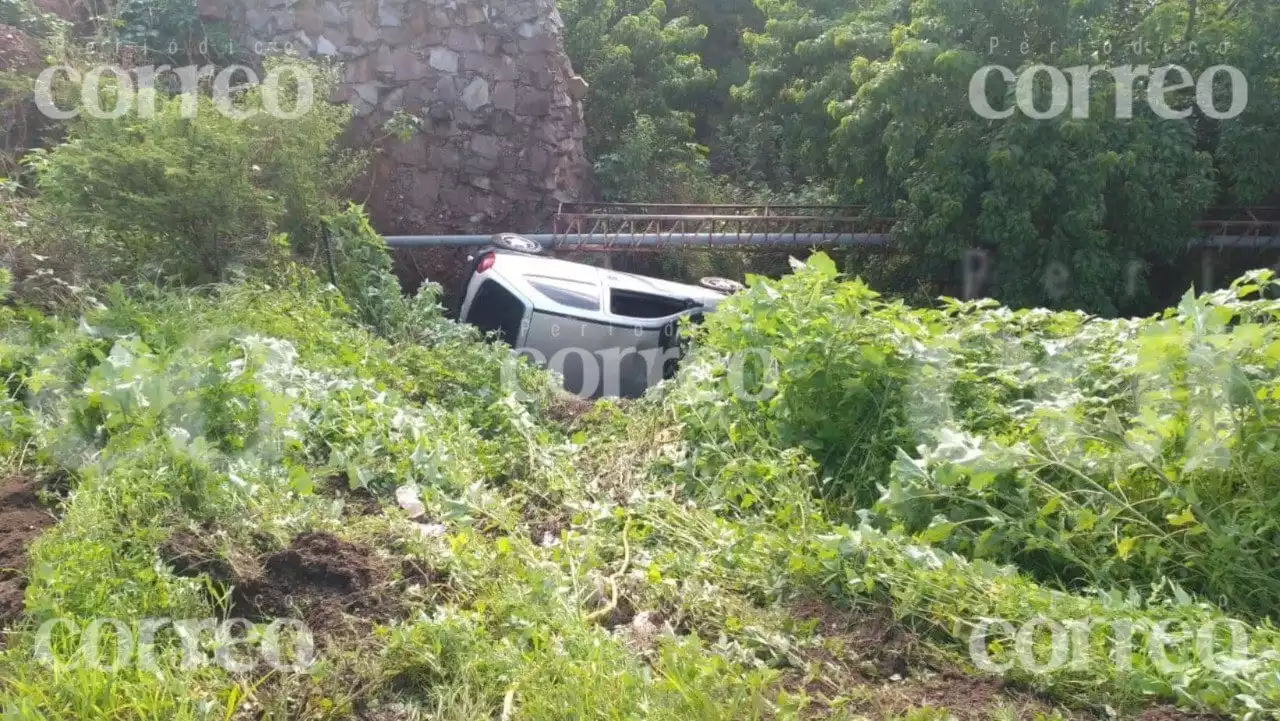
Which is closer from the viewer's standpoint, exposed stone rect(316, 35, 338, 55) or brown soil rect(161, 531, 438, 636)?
brown soil rect(161, 531, 438, 636)

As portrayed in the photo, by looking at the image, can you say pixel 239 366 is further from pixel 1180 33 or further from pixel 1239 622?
pixel 1180 33

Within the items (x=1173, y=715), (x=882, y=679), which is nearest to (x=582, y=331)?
(x=882, y=679)

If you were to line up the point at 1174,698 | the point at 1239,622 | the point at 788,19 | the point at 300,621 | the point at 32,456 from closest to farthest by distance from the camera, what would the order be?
the point at 1174,698 → the point at 1239,622 → the point at 300,621 → the point at 32,456 → the point at 788,19

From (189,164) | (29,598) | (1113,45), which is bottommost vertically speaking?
(29,598)

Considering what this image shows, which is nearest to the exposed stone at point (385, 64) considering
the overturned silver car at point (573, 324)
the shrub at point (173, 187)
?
the shrub at point (173, 187)

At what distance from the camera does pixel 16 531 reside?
3508 millimetres

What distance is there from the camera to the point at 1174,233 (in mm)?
10633

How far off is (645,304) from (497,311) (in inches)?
51.9

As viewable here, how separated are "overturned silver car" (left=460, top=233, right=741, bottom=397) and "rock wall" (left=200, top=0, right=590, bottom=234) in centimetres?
361

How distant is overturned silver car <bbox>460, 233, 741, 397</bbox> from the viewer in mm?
8094

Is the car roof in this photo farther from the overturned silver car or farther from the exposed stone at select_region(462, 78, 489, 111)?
the exposed stone at select_region(462, 78, 489, 111)

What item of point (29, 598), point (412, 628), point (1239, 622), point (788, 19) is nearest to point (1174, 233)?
point (788, 19)

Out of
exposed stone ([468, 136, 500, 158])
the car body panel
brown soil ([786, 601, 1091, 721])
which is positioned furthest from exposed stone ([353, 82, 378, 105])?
brown soil ([786, 601, 1091, 721])

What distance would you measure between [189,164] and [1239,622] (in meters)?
6.72
